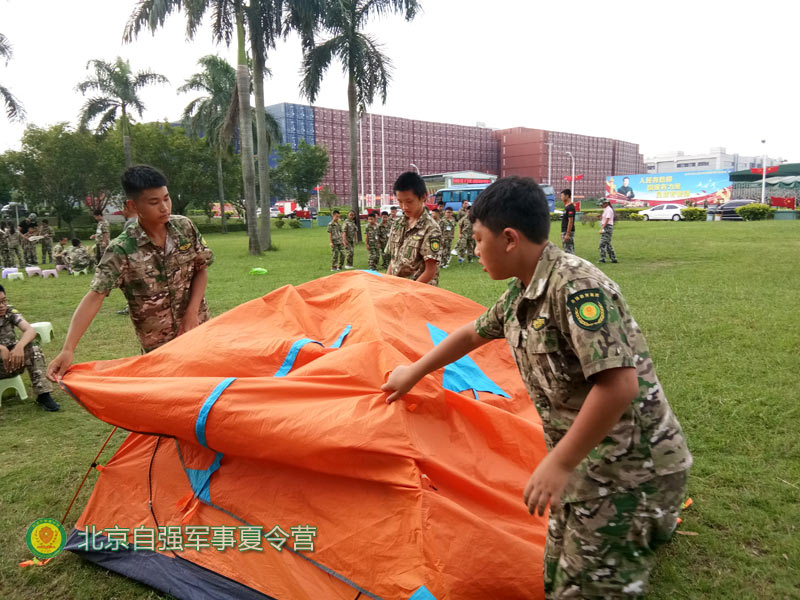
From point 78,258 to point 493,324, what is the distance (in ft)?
52.0

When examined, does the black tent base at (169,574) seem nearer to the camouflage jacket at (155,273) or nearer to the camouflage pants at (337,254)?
the camouflage jacket at (155,273)

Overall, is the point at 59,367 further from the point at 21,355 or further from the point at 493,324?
the point at 21,355

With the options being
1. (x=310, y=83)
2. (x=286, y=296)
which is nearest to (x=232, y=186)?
(x=310, y=83)

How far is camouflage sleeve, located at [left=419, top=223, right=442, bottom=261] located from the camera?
458cm

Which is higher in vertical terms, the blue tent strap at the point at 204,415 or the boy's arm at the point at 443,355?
the boy's arm at the point at 443,355

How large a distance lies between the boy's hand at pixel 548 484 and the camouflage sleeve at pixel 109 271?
2609 millimetres

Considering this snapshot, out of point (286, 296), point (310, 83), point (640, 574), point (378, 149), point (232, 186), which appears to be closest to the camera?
point (640, 574)

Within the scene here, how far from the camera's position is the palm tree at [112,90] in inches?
1005

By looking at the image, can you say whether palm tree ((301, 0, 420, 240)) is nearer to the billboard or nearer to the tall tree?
the tall tree

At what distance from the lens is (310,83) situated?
Result: 1869 cm

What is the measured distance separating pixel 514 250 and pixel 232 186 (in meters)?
38.4

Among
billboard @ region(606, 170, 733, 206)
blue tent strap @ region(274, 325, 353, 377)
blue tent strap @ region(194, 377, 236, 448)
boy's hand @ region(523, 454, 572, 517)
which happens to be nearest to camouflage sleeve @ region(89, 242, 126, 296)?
blue tent strap @ region(274, 325, 353, 377)

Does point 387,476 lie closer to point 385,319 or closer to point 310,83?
point 385,319

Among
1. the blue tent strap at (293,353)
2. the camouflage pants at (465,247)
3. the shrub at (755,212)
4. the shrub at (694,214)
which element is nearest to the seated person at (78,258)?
the camouflage pants at (465,247)
